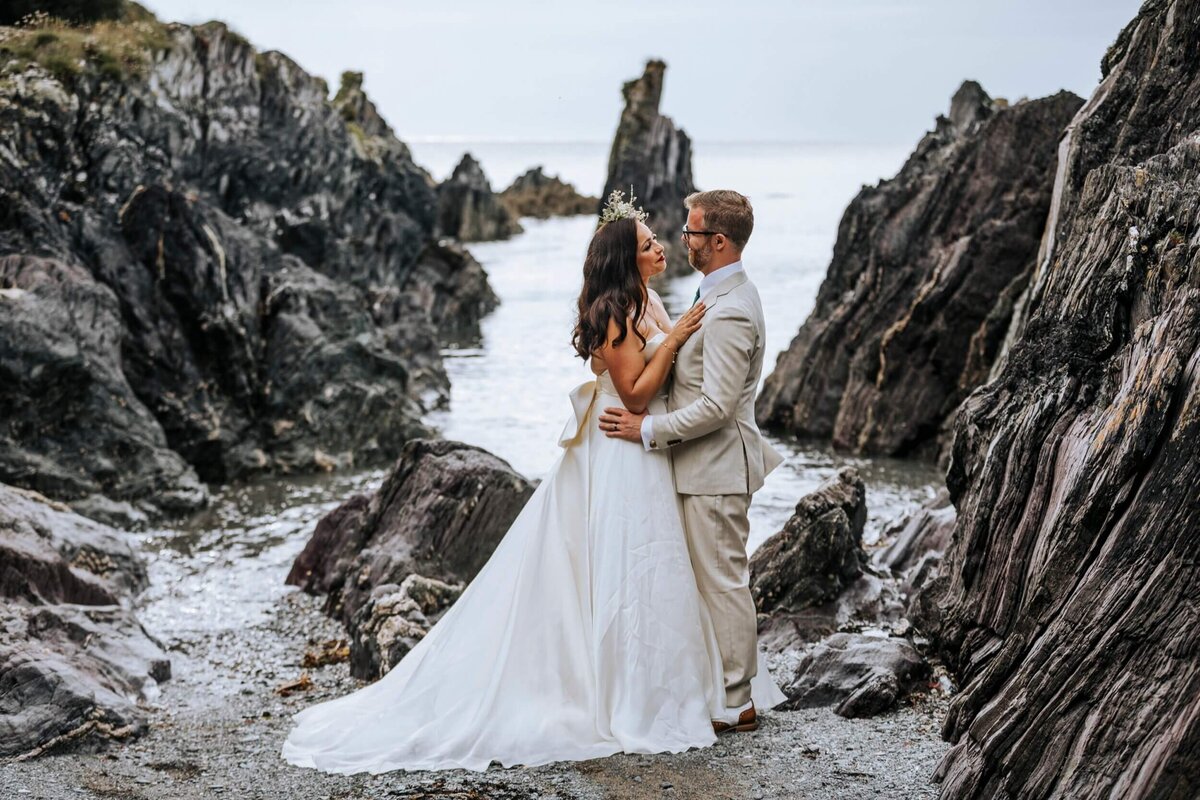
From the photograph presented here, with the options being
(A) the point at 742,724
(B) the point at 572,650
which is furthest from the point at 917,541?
(B) the point at 572,650

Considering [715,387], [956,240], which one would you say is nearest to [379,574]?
[715,387]

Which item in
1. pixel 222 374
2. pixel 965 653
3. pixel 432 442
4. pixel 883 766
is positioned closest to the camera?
pixel 883 766

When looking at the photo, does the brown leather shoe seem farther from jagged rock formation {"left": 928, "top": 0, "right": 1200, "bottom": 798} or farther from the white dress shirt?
the white dress shirt

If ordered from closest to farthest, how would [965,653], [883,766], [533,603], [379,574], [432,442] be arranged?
[883,766]
[533,603]
[965,653]
[379,574]
[432,442]

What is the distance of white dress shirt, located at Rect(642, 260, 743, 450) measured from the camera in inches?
268

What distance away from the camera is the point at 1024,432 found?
6.87 m

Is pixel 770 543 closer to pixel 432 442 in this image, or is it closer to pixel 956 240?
pixel 432 442

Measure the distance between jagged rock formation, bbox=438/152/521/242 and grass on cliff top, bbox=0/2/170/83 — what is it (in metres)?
53.5

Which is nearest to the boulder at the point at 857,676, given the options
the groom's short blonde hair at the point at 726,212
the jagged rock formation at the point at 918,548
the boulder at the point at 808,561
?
the boulder at the point at 808,561

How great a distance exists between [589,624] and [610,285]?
198 centimetres

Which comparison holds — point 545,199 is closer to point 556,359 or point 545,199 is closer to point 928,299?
point 556,359

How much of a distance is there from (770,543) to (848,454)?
1000 cm

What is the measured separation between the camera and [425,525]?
11984 mm

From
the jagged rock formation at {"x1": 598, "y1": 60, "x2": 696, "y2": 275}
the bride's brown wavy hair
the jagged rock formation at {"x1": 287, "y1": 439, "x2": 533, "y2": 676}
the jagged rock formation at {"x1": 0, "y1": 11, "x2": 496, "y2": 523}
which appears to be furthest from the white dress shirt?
the jagged rock formation at {"x1": 598, "y1": 60, "x2": 696, "y2": 275}
